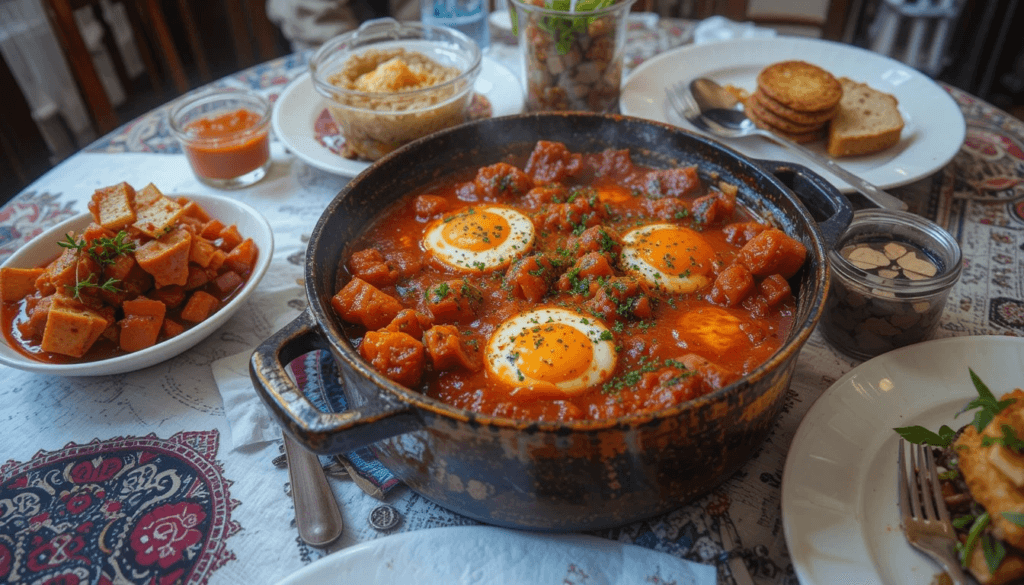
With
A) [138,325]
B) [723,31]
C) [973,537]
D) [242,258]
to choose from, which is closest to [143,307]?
[138,325]

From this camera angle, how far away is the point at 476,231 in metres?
2.57

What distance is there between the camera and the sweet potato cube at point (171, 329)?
7.57 ft

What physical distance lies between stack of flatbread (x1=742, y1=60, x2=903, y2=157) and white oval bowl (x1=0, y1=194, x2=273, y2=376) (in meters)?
2.35

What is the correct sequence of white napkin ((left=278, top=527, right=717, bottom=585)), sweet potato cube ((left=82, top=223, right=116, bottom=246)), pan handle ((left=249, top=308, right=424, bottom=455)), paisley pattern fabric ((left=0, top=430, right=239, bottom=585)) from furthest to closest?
sweet potato cube ((left=82, top=223, right=116, bottom=246)), paisley pattern fabric ((left=0, top=430, right=239, bottom=585)), white napkin ((left=278, top=527, right=717, bottom=585)), pan handle ((left=249, top=308, right=424, bottom=455))

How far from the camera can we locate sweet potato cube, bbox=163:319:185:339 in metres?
2.31

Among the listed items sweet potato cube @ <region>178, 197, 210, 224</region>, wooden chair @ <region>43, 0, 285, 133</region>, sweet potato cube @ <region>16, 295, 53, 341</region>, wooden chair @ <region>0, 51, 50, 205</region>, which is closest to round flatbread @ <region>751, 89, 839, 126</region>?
sweet potato cube @ <region>178, 197, 210, 224</region>

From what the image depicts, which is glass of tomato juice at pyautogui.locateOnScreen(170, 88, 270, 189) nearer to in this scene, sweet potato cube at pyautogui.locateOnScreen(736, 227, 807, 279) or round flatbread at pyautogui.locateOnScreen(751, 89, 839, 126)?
sweet potato cube at pyautogui.locateOnScreen(736, 227, 807, 279)

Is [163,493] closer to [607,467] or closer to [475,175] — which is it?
[607,467]

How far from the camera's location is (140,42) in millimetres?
5305

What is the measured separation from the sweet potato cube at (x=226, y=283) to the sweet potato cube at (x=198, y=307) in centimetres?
9

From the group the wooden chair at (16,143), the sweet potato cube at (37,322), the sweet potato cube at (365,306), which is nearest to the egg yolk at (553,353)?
the sweet potato cube at (365,306)

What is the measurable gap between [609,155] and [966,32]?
5.21 m

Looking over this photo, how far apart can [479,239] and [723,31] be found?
8.67 ft

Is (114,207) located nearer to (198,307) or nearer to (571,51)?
(198,307)
